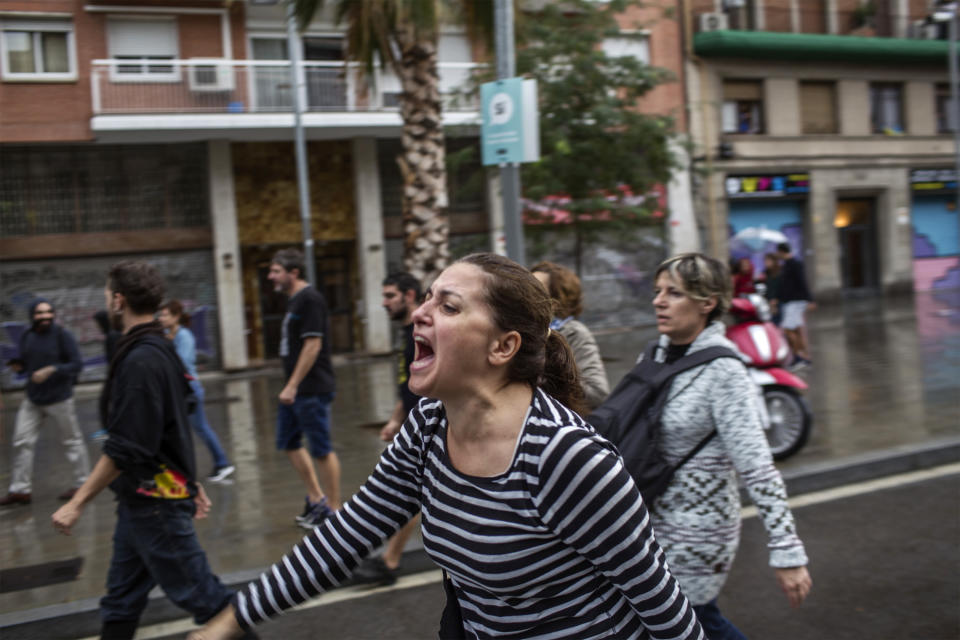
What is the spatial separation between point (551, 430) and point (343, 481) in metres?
6.19

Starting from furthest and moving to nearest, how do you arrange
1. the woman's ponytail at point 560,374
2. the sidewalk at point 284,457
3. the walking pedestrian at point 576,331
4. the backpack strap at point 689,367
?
the sidewalk at point 284,457, the walking pedestrian at point 576,331, the backpack strap at point 689,367, the woman's ponytail at point 560,374

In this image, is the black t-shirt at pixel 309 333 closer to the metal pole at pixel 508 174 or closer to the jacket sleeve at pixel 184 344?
the metal pole at pixel 508 174

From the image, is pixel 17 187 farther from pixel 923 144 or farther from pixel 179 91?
pixel 923 144

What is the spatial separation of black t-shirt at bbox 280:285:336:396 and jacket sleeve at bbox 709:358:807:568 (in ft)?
11.8

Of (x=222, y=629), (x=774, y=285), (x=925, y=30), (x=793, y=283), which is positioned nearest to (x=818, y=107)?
(x=925, y=30)

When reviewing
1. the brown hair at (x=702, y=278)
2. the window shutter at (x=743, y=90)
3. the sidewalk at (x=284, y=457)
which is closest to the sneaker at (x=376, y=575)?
the sidewalk at (x=284, y=457)

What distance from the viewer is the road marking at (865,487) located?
6.47 meters

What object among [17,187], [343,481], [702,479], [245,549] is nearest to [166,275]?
[17,187]

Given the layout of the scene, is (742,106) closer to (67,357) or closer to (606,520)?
(67,357)

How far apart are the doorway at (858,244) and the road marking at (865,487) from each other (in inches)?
836

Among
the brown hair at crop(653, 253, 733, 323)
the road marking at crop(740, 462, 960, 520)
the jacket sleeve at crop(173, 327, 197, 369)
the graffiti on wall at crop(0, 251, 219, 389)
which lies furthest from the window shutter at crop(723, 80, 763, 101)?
the brown hair at crop(653, 253, 733, 323)

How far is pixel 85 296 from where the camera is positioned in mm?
18234

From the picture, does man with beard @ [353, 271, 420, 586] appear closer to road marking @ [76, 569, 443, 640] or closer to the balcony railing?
road marking @ [76, 569, 443, 640]

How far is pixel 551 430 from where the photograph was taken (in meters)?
1.87
